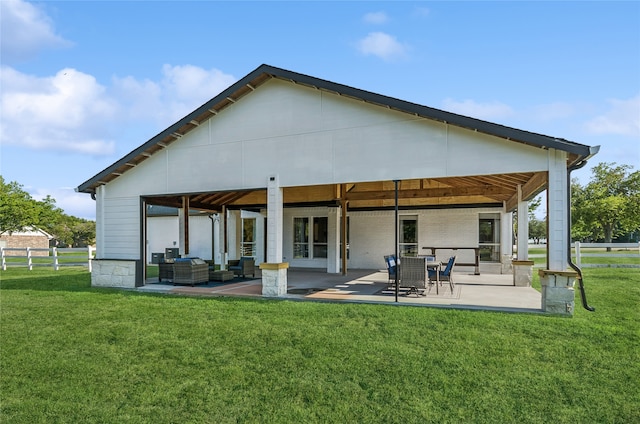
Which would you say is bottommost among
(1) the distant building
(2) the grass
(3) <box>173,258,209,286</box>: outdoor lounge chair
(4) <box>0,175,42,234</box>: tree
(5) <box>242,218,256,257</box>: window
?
(1) the distant building

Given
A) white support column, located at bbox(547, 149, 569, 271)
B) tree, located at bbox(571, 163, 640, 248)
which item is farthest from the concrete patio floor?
tree, located at bbox(571, 163, 640, 248)

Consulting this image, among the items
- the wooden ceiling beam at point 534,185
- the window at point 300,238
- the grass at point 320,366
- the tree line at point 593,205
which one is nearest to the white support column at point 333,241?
the window at point 300,238

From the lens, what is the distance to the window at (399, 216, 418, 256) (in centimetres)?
1597

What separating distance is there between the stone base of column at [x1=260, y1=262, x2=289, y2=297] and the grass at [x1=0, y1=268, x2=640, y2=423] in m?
1.52

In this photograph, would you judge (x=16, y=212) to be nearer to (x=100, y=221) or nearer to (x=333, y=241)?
(x=100, y=221)

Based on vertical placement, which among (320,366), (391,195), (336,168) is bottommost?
(320,366)

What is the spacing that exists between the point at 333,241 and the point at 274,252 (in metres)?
6.38

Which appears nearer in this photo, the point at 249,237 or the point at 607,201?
the point at 249,237

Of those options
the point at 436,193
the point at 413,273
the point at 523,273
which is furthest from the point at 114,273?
the point at 523,273

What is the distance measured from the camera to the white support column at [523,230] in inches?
452

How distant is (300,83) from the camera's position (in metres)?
9.63

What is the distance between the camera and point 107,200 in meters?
12.4

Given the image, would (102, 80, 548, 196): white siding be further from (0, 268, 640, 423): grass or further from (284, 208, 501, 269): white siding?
(284, 208, 501, 269): white siding

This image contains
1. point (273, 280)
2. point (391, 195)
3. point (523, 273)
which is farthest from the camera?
point (391, 195)
